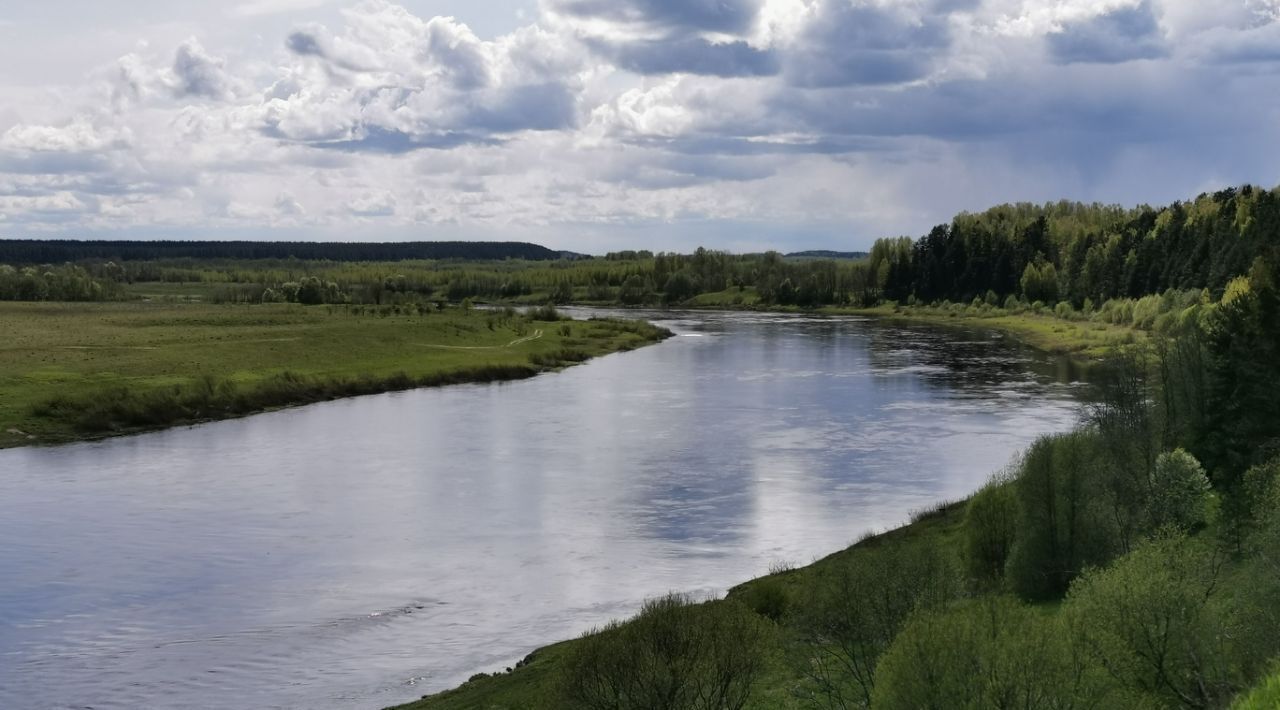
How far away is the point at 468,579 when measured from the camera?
38062 millimetres

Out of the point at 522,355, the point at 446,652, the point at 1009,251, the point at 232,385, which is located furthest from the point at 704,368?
the point at 1009,251

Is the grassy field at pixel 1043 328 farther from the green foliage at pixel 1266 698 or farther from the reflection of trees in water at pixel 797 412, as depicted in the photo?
the green foliage at pixel 1266 698

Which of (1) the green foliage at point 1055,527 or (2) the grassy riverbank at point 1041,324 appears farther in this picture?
(2) the grassy riverbank at point 1041,324

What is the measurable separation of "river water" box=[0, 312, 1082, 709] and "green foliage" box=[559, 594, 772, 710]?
8744mm

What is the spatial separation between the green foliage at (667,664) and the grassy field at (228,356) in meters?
51.0

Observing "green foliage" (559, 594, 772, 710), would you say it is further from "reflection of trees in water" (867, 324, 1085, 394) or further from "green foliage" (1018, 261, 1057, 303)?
"green foliage" (1018, 261, 1057, 303)

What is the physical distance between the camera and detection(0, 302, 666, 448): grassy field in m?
68.4

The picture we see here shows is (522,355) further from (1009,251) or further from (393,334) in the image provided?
(1009,251)

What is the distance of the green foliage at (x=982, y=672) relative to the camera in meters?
19.1

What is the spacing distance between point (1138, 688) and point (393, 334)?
9589 centimetres

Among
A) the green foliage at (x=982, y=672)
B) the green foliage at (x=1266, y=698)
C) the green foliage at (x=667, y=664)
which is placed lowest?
the green foliage at (x=667, y=664)

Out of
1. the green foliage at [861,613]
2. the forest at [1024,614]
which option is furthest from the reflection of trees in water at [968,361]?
the green foliage at [861,613]

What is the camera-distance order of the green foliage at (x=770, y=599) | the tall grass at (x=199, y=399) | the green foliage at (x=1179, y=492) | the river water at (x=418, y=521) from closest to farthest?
the green foliage at (x=770, y=599) < the river water at (x=418, y=521) < the green foliage at (x=1179, y=492) < the tall grass at (x=199, y=399)

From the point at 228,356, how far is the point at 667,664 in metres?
75.5
